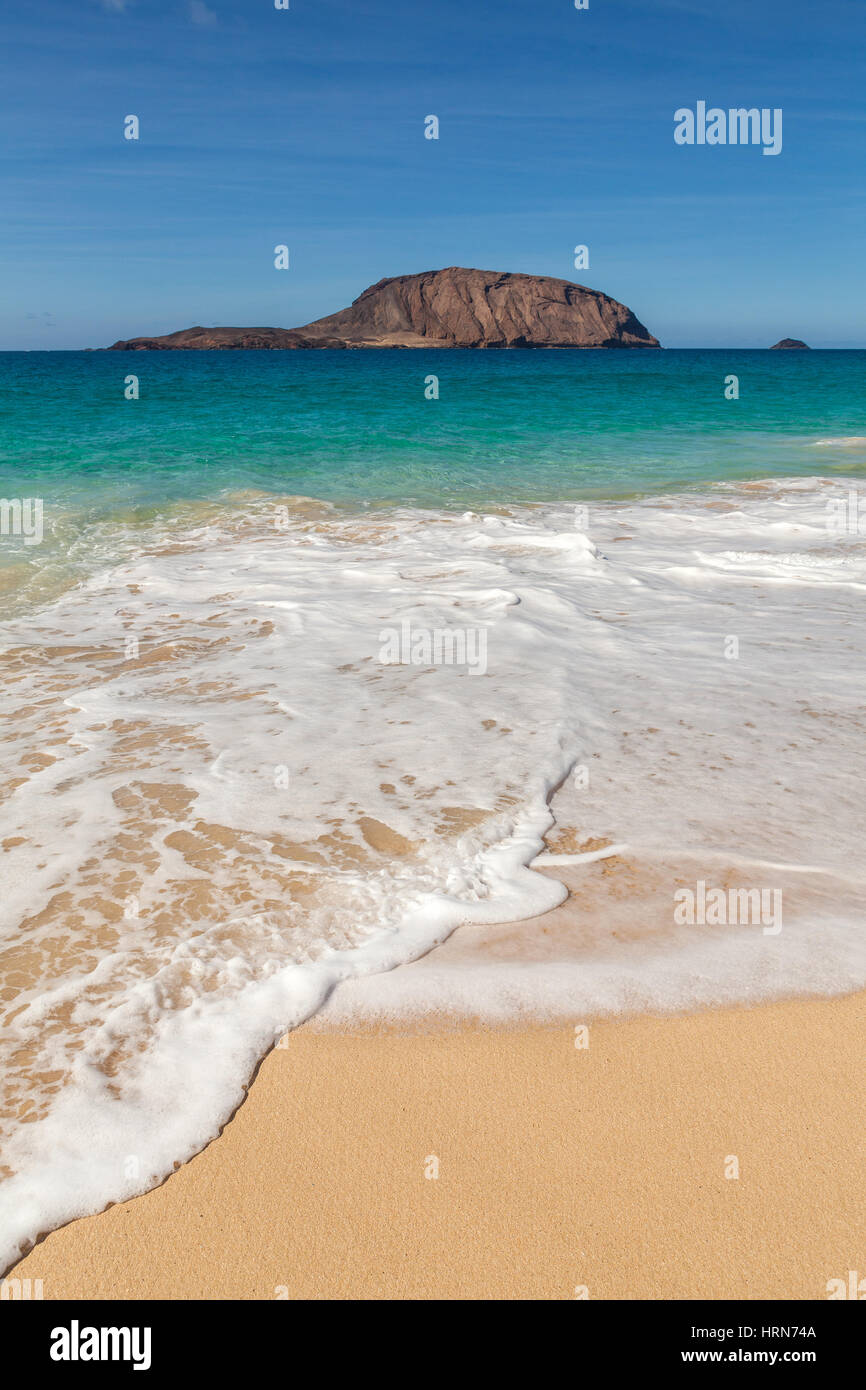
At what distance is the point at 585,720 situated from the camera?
5312mm

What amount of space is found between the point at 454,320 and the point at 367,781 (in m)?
147

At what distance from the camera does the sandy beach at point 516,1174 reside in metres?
2.12

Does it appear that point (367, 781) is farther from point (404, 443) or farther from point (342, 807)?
point (404, 443)

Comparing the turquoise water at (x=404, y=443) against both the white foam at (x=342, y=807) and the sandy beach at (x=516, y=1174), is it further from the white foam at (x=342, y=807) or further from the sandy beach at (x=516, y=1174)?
the sandy beach at (x=516, y=1174)

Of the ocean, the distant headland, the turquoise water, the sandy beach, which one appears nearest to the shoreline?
the sandy beach

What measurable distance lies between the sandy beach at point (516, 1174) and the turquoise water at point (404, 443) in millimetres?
12436

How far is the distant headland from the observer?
453 ft

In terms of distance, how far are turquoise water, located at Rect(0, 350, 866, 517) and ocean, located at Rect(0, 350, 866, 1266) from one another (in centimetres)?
420

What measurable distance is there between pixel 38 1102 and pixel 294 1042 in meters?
0.76

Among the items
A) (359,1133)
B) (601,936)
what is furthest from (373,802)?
(359,1133)

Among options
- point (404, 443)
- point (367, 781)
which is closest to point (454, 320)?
point (404, 443)

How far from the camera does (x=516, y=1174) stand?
2.36 metres

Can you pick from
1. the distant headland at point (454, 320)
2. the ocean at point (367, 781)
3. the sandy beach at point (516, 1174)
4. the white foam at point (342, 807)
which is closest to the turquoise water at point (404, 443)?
the ocean at point (367, 781)

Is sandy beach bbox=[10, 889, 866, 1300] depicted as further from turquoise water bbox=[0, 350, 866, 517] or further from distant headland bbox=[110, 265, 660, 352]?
distant headland bbox=[110, 265, 660, 352]
